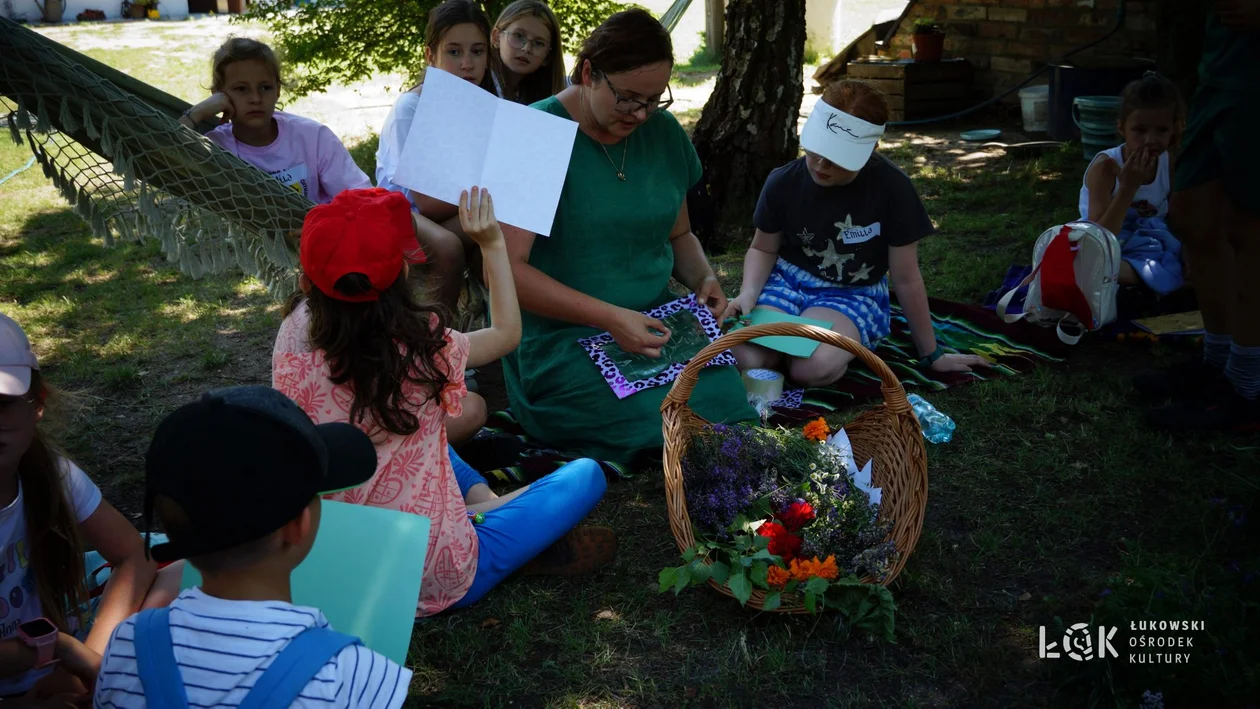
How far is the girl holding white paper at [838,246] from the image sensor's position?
352 centimetres

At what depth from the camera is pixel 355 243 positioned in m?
1.99

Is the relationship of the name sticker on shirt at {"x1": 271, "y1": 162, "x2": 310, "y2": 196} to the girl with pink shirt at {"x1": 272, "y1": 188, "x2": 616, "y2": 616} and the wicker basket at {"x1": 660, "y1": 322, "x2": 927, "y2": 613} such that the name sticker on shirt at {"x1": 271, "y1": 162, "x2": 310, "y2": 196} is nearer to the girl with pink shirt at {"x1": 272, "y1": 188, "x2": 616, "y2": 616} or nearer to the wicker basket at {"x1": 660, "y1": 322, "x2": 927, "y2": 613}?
the girl with pink shirt at {"x1": 272, "y1": 188, "x2": 616, "y2": 616}

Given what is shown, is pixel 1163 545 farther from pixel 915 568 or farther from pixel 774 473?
pixel 774 473

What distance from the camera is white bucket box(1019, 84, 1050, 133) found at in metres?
8.10

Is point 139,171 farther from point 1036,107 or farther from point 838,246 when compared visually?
point 1036,107

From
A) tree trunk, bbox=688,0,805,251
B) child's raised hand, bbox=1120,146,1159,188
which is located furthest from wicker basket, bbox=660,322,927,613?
tree trunk, bbox=688,0,805,251

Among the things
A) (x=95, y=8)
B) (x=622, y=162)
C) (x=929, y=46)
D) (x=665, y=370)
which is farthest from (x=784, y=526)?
(x=95, y=8)

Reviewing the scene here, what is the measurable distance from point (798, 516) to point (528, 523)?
0.68m

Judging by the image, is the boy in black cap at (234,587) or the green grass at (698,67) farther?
the green grass at (698,67)

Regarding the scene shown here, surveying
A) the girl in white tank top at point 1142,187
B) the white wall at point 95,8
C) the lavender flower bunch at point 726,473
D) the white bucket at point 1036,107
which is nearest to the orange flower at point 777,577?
the lavender flower bunch at point 726,473

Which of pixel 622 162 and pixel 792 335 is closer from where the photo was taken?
pixel 792 335

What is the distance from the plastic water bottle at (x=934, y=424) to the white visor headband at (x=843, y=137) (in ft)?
2.86

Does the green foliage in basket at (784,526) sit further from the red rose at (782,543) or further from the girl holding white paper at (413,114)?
the girl holding white paper at (413,114)

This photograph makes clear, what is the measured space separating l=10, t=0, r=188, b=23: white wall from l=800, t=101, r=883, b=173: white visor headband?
20808 mm
